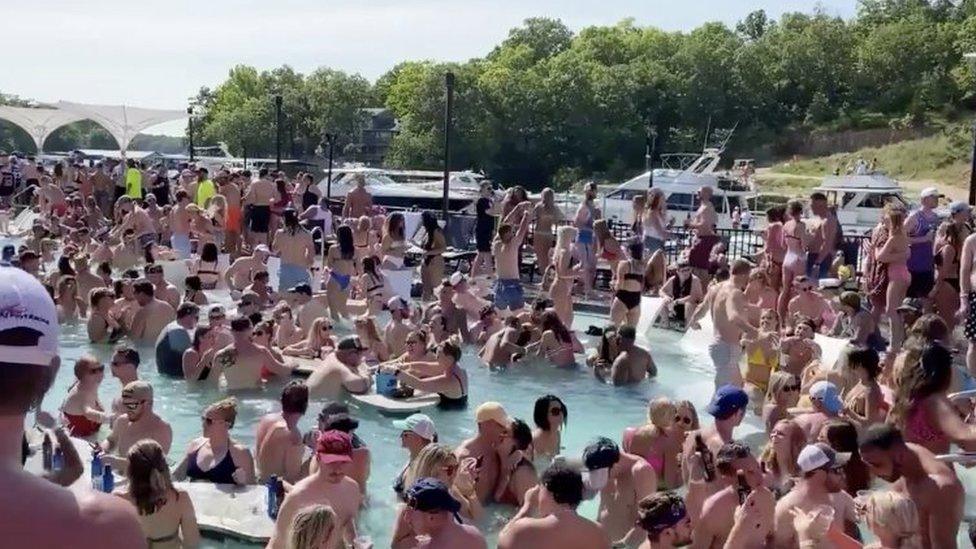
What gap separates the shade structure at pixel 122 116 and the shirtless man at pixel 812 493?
4909 centimetres

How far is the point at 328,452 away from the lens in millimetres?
5707

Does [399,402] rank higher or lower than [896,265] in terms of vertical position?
lower

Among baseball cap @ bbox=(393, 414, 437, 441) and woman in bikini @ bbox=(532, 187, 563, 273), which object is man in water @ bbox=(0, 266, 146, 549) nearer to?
baseball cap @ bbox=(393, 414, 437, 441)

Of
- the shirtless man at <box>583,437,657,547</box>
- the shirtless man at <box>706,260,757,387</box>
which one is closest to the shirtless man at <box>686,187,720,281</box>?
the shirtless man at <box>706,260,757,387</box>

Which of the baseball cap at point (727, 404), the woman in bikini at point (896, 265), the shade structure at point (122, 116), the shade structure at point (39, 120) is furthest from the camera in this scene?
the shade structure at point (39, 120)

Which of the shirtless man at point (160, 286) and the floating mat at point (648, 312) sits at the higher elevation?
the shirtless man at point (160, 286)

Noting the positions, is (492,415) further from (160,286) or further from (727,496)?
(160,286)

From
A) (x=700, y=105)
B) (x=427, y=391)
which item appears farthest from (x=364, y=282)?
(x=700, y=105)

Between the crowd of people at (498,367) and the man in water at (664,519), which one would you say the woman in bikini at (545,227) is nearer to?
the crowd of people at (498,367)

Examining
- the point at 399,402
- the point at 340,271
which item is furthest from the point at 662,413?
the point at 340,271

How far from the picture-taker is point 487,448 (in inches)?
283

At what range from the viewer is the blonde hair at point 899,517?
4.29 meters

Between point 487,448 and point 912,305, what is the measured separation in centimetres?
519

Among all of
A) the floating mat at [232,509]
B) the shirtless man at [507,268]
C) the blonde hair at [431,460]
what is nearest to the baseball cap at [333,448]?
the blonde hair at [431,460]
